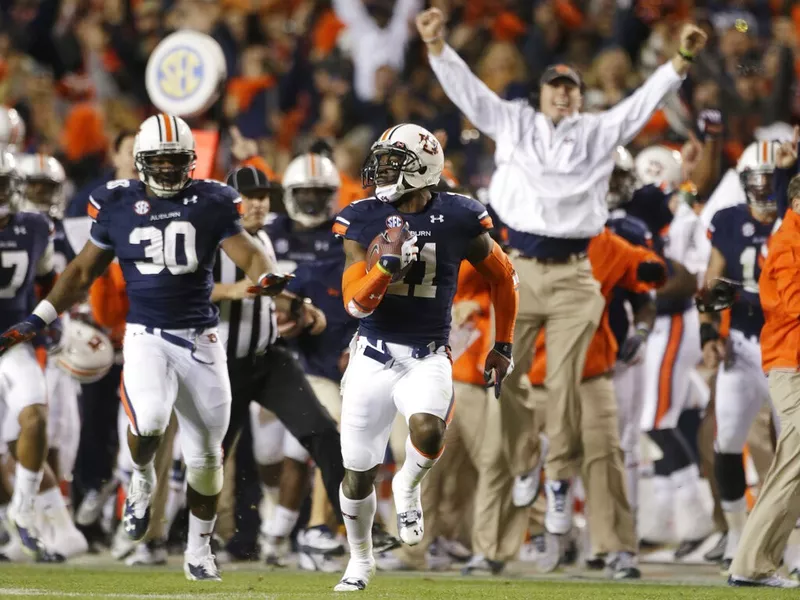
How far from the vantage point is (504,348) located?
7273 millimetres

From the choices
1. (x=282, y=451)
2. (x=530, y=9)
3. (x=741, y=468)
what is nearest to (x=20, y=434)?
(x=282, y=451)

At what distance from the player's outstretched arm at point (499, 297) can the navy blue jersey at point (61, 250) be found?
3327 mm

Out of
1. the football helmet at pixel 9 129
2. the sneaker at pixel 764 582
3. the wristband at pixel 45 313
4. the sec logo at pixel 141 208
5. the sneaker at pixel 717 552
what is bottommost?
the sneaker at pixel 717 552

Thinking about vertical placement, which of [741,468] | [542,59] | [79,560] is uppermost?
[542,59]

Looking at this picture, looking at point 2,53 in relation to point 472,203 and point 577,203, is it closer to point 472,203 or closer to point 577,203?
point 577,203

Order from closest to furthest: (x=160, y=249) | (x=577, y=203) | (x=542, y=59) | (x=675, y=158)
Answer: (x=160, y=249)
(x=577, y=203)
(x=675, y=158)
(x=542, y=59)

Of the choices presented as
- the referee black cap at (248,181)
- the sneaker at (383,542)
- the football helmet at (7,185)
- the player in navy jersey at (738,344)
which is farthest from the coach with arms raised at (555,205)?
the football helmet at (7,185)

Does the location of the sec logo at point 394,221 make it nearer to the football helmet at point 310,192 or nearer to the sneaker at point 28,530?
the football helmet at point 310,192

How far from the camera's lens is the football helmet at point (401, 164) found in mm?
6949

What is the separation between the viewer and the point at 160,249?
24.9 feet

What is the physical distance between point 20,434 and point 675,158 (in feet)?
16.2

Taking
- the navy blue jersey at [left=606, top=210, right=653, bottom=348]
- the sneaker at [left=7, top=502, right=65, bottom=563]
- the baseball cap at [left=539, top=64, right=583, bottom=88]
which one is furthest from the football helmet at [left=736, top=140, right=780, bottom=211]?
the sneaker at [left=7, top=502, right=65, bottom=563]

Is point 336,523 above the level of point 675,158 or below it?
below

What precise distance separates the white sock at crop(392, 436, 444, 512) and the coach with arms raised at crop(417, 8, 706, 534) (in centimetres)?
182
